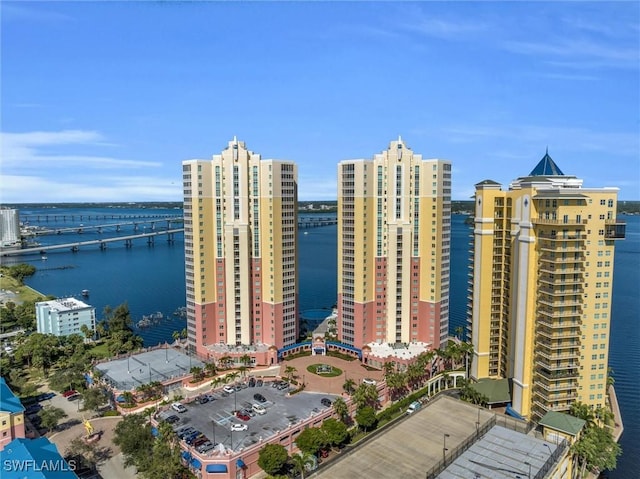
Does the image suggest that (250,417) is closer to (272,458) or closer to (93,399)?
(272,458)

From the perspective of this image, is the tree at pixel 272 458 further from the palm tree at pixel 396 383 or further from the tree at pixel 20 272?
the tree at pixel 20 272

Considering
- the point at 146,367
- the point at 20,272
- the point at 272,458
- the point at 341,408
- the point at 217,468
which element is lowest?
the point at 217,468

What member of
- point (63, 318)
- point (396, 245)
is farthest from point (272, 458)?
point (63, 318)

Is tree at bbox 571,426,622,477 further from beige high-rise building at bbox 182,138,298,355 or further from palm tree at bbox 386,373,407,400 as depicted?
beige high-rise building at bbox 182,138,298,355

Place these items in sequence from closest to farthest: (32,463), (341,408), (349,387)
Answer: (32,463) < (341,408) < (349,387)

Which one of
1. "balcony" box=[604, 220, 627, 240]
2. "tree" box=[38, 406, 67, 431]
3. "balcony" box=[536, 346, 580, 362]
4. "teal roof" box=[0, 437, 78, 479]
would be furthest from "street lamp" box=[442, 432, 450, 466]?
"tree" box=[38, 406, 67, 431]

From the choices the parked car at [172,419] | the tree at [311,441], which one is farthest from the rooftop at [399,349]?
the parked car at [172,419]
